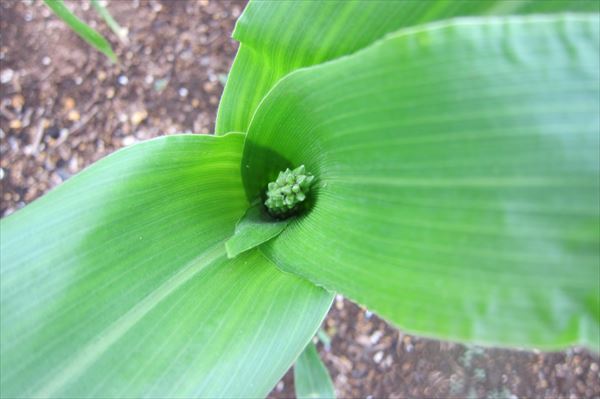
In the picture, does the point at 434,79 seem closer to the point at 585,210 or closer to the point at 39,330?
the point at 585,210

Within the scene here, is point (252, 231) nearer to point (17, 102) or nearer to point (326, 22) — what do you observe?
point (326, 22)

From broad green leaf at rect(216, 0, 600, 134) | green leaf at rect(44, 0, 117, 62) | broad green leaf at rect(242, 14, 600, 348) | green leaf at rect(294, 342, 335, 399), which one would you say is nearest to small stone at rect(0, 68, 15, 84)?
green leaf at rect(44, 0, 117, 62)

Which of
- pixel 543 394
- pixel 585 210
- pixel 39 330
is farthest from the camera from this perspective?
pixel 543 394

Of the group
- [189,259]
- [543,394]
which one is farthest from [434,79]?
[543,394]

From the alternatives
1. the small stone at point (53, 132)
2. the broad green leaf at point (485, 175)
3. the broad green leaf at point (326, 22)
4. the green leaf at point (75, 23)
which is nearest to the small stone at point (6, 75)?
the small stone at point (53, 132)

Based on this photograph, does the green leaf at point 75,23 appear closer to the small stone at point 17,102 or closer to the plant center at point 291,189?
the small stone at point 17,102

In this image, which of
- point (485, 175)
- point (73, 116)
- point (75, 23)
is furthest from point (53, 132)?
point (485, 175)

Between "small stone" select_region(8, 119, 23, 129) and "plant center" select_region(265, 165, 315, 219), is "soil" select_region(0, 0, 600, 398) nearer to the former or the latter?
"small stone" select_region(8, 119, 23, 129)
